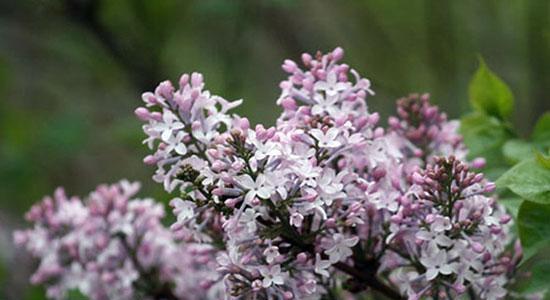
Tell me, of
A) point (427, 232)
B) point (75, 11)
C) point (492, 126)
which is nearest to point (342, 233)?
point (427, 232)

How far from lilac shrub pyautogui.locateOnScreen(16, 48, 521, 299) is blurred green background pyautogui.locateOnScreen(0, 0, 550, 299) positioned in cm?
199

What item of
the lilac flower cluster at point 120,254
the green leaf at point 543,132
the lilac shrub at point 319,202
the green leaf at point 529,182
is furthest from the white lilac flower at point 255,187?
the green leaf at point 543,132

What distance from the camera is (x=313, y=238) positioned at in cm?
168

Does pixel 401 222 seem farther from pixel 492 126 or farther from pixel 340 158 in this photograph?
pixel 492 126

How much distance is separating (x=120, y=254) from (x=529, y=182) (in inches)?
43.5

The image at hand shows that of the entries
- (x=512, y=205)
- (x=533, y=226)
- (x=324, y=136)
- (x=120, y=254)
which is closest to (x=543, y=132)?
(x=512, y=205)

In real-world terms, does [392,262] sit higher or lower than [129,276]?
lower

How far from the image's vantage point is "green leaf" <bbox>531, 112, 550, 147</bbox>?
214cm

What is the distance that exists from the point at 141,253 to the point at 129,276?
0.29ft

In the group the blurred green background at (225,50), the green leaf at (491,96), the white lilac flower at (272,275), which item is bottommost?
the white lilac flower at (272,275)

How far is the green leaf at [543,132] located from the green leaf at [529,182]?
47cm

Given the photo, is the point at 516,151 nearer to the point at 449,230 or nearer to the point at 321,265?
the point at 449,230

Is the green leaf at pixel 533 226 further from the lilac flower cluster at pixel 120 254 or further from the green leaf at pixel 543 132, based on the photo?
the lilac flower cluster at pixel 120 254

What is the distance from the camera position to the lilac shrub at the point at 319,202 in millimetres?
1587
